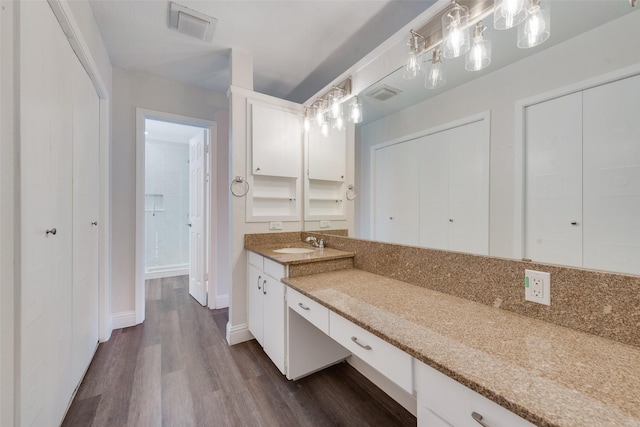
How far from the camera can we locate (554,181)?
962mm

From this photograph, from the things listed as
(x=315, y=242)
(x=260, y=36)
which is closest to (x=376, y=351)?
(x=315, y=242)

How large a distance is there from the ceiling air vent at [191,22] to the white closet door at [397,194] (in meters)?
1.64

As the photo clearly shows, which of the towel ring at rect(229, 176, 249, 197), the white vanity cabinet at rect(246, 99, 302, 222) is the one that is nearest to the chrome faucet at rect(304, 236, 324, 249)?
the white vanity cabinet at rect(246, 99, 302, 222)

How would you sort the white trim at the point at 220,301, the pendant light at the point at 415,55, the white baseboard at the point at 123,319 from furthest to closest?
the white trim at the point at 220,301, the white baseboard at the point at 123,319, the pendant light at the point at 415,55

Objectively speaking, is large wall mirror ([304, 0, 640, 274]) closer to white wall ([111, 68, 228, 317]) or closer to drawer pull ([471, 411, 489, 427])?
drawer pull ([471, 411, 489, 427])

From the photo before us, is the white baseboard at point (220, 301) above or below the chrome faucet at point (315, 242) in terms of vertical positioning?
below

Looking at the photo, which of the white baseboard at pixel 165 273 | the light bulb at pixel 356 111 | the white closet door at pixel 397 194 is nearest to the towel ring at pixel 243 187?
the light bulb at pixel 356 111

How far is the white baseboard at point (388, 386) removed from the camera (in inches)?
56.9

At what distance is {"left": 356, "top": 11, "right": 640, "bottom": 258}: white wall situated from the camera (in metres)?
0.84

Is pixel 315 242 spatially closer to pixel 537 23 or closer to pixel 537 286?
pixel 537 286

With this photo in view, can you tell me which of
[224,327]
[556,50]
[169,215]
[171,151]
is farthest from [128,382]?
[171,151]

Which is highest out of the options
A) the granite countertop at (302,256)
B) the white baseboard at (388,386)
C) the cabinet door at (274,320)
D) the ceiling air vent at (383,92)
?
the ceiling air vent at (383,92)

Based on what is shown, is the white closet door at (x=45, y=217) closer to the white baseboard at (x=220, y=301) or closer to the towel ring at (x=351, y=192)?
the white baseboard at (x=220, y=301)

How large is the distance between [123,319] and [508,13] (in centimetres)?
368
